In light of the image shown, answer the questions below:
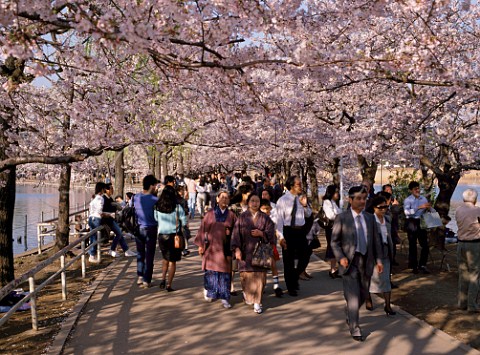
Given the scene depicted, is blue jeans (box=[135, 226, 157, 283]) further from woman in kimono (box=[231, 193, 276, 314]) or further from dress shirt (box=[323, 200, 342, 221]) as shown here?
dress shirt (box=[323, 200, 342, 221])

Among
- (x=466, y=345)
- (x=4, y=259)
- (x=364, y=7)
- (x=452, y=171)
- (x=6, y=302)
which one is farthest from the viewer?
(x=452, y=171)

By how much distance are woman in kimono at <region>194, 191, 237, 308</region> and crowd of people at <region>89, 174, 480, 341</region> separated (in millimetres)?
15

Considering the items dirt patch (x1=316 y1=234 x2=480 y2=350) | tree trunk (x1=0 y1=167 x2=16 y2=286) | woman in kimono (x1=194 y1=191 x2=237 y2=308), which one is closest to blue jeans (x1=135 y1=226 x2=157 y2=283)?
woman in kimono (x1=194 y1=191 x2=237 y2=308)

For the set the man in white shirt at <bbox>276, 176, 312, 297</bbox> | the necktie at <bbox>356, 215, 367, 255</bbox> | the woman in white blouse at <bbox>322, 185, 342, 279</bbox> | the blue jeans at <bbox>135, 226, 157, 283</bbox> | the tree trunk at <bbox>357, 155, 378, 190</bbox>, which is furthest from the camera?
the tree trunk at <bbox>357, 155, 378, 190</bbox>

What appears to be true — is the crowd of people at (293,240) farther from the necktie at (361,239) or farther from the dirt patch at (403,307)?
the dirt patch at (403,307)

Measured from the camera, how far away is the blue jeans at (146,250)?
32.1ft

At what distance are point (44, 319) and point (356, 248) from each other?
4498mm

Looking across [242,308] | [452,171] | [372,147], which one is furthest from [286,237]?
[372,147]

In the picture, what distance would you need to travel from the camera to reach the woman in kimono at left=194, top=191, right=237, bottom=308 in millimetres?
8398

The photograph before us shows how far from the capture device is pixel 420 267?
1144 cm

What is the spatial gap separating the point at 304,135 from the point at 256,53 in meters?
12.2

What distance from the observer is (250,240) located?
8305 mm

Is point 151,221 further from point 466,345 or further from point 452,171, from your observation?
point 452,171

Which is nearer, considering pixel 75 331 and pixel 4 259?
pixel 75 331
